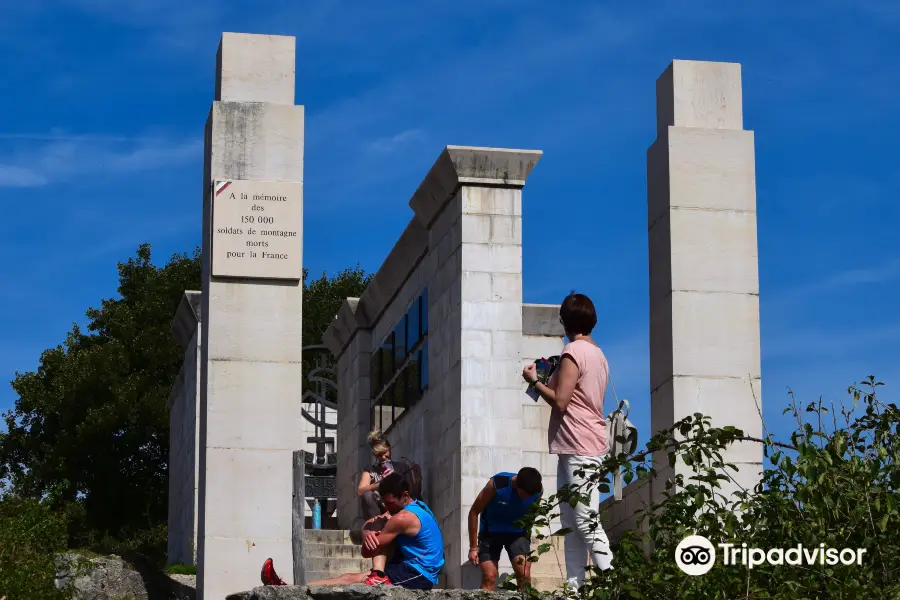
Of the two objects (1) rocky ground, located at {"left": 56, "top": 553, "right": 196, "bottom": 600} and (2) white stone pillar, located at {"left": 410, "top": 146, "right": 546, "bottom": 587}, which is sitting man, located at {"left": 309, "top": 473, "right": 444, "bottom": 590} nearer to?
(1) rocky ground, located at {"left": 56, "top": 553, "right": 196, "bottom": 600}

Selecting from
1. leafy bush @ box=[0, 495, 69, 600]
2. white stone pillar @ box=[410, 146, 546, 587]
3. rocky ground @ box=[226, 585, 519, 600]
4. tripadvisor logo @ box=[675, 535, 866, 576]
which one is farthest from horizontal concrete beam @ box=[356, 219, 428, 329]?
tripadvisor logo @ box=[675, 535, 866, 576]

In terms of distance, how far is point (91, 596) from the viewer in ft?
44.3

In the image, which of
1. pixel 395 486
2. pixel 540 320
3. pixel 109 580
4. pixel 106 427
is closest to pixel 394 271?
pixel 540 320

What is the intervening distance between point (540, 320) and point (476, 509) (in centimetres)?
827

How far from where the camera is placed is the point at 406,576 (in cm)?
1159

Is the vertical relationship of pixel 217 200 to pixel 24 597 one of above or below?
above

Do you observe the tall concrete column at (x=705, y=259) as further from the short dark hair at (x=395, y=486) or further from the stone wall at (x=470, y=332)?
the stone wall at (x=470, y=332)

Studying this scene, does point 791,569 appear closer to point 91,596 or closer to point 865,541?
point 865,541

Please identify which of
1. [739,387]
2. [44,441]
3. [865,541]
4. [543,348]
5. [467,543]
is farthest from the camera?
[44,441]

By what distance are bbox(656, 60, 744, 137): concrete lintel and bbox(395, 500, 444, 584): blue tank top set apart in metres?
3.51

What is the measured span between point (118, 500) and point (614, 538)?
2984cm

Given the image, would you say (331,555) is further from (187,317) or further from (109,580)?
(187,317)

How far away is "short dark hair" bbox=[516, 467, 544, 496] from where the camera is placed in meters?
11.6

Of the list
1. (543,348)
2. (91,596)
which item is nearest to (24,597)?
(91,596)
